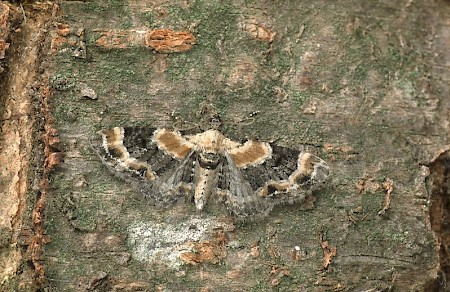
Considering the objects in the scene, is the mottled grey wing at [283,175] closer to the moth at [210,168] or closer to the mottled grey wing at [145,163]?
the moth at [210,168]

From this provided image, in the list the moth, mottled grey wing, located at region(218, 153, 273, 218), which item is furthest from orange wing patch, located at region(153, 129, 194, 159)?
mottled grey wing, located at region(218, 153, 273, 218)

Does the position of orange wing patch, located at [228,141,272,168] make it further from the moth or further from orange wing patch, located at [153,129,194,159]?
orange wing patch, located at [153,129,194,159]

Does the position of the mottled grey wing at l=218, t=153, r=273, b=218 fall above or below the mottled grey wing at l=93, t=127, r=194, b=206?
below

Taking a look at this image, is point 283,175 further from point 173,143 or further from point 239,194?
point 173,143

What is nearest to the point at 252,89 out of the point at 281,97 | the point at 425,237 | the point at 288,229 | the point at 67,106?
the point at 281,97

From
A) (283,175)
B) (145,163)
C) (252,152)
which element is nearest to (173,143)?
(145,163)
